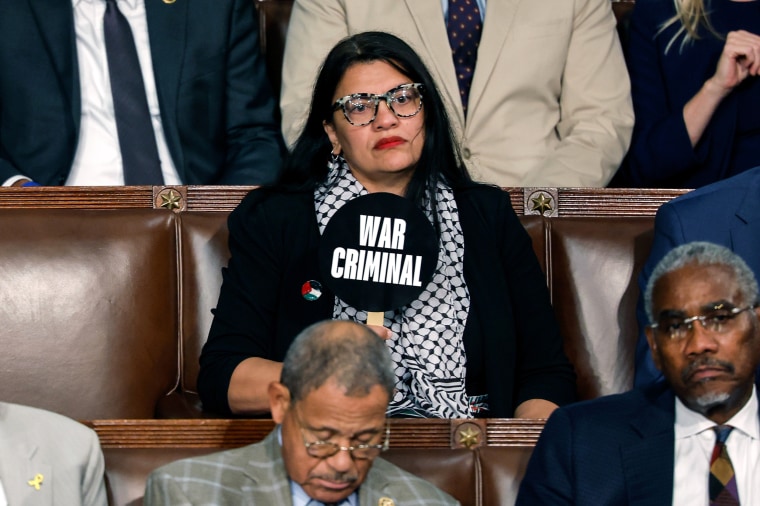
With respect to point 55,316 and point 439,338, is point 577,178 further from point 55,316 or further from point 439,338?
point 55,316

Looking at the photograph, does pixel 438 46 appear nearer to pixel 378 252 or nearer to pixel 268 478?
pixel 378 252

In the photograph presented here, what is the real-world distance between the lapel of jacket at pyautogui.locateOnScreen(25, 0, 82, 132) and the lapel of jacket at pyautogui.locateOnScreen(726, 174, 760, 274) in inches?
47.5

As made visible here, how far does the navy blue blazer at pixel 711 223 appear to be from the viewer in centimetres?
195

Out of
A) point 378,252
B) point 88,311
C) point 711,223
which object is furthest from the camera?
point 88,311

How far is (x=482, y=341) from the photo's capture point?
202cm

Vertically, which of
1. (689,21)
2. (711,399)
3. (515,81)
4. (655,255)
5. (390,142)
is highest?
(689,21)

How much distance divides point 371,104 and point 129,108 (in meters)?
0.64

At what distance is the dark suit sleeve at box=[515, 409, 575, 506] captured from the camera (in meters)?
1.60

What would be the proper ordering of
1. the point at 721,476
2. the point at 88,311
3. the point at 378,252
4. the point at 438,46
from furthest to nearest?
the point at 438,46 < the point at 88,311 < the point at 378,252 < the point at 721,476

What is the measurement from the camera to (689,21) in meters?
2.57

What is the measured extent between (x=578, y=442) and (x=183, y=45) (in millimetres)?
1274

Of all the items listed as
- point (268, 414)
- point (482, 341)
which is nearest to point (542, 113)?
point (482, 341)

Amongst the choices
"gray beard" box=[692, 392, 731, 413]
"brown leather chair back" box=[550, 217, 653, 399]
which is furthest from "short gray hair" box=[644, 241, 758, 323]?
"brown leather chair back" box=[550, 217, 653, 399]

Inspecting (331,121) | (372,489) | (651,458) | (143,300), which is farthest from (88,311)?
(651,458)
